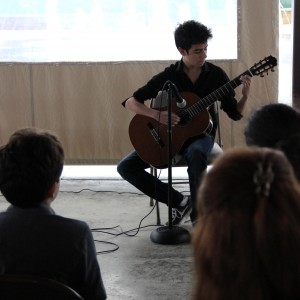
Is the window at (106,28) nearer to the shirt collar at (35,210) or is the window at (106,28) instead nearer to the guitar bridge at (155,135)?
the guitar bridge at (155,135)

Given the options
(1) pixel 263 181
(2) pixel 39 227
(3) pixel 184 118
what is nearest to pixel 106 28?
(3) pixel 184 118

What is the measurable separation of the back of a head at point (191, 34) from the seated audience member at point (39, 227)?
6.62ft

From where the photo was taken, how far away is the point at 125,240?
3.55 meters

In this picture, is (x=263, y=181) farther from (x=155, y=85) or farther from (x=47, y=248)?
(x=155, y=85)

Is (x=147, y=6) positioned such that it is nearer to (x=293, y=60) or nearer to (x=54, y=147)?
(x=293, y=60)

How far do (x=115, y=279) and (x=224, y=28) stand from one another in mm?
2409

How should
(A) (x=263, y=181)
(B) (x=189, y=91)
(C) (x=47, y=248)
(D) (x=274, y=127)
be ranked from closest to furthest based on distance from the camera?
(A) (x=263, y=181), (C) (x=47, y=248), (D) (x=274, y=127), (B) (x=189, y=91)

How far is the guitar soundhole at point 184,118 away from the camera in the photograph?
3574 mm

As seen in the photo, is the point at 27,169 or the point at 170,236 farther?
the point at 170,236

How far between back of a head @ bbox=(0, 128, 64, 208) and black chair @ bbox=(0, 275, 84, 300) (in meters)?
0.34

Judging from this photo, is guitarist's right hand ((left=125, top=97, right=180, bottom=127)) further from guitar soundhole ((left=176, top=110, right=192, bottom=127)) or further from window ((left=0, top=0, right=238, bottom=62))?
window ((left=0, top=0, right=238, bottom=62))

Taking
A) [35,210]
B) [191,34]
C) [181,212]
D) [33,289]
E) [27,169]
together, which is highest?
[191,34]

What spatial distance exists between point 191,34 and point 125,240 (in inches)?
48.2

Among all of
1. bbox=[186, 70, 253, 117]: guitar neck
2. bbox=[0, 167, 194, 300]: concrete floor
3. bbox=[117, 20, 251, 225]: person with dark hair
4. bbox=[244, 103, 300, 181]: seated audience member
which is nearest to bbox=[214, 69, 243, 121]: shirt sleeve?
bbox=[117, 20, 251, 225]: person with dark hair
